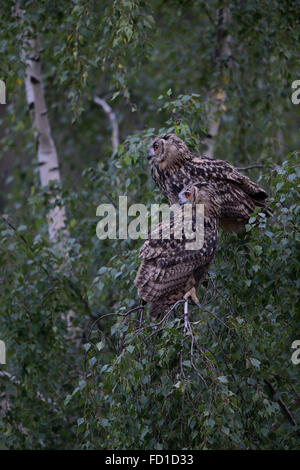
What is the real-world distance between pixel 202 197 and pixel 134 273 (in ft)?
1.67

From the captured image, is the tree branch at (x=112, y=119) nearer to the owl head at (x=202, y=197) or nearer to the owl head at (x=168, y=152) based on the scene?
the owl head at (x=168, y=152)

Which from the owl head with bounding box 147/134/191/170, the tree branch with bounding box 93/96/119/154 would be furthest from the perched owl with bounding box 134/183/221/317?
the tree branch with bounding box 93/96/119/154

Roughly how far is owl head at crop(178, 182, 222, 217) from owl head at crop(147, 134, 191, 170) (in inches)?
9.6

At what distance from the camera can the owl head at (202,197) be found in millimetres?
3312

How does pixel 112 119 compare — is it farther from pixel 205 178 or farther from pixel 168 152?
pixel 205 178

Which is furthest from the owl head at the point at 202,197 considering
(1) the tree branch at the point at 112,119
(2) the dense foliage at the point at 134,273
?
(1) the tree branch at the point at 112,119

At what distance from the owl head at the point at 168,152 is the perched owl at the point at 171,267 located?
0.45 m

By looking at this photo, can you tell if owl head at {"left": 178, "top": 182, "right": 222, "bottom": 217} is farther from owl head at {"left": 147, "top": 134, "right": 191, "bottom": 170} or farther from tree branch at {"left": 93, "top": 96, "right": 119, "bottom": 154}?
tree branch at {"left": 93, "top": 96, "right": 119, "bottom": 154}

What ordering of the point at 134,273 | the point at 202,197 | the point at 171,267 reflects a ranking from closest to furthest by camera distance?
the point at 171,267 → the point at 202,197 → the point at 134,273

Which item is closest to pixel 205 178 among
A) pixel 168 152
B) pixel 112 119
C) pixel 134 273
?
pixel 168 152

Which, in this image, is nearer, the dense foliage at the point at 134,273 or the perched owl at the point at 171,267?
the dense foliage at the point at 134,273

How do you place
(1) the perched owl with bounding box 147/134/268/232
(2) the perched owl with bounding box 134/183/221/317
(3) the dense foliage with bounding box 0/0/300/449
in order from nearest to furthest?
(3) the dense foliage with bounding box 0/0/300/449 < (2) the perched owl with bounding box 134/183/221/317 < (1) the perched owl with bounding box 147/134/268/232

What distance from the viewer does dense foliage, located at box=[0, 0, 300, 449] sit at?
289 cm

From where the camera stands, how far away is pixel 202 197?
A: 10.9 ft
